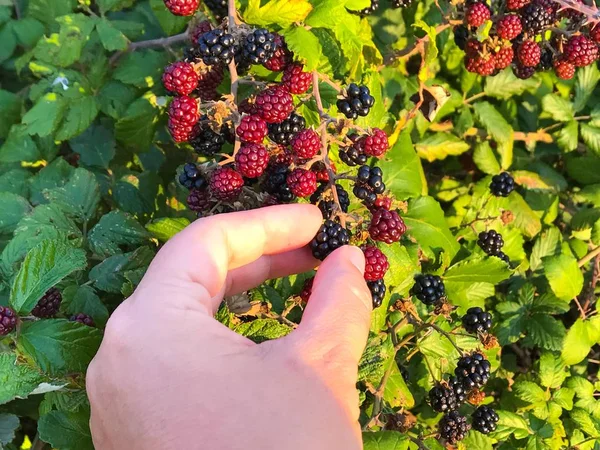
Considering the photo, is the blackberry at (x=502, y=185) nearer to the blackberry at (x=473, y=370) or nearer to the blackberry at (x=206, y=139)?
the blackberry at (x=473, y=370)

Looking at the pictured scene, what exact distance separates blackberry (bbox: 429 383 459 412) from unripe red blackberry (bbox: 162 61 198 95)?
5.05ft

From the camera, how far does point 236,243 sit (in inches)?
64.1

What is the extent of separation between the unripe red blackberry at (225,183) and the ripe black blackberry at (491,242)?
1.42 metres

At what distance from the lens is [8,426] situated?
2.09 metres

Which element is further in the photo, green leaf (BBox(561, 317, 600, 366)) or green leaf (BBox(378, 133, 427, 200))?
green leaf (BBox(561, 317, 600, 366))

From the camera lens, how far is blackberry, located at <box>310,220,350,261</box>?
166 cm

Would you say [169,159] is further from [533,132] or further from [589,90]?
[589,90]

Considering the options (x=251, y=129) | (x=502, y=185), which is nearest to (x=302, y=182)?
(x=251, y=129)

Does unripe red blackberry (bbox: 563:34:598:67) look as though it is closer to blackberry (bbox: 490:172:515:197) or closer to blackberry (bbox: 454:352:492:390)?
blackberry (bbox: 490:172:515:197)

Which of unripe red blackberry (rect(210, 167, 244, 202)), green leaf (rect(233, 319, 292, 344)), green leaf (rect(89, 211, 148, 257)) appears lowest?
green leaf (rect(233, 319, 292, 344))

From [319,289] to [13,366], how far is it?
0.98 m

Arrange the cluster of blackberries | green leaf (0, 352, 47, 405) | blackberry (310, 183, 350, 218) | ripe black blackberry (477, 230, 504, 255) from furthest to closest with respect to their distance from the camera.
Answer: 1. ripe black blackberry (477, 230, 504, 255)
2. the cluster of blackberries
3. blackberry (310, 183, 350, 218)
4. green leaf (0, 352, 47, 405)

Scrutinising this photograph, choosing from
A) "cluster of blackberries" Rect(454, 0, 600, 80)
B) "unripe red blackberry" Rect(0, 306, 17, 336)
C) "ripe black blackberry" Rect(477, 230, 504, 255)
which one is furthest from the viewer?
"ripe black blackberry" Rect(477, 230, 504, 255)

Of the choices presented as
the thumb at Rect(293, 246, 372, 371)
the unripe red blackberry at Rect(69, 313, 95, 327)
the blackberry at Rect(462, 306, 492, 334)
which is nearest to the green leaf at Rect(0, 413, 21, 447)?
the unripe red blackberry at Rect(69, 313, 95, 327)
